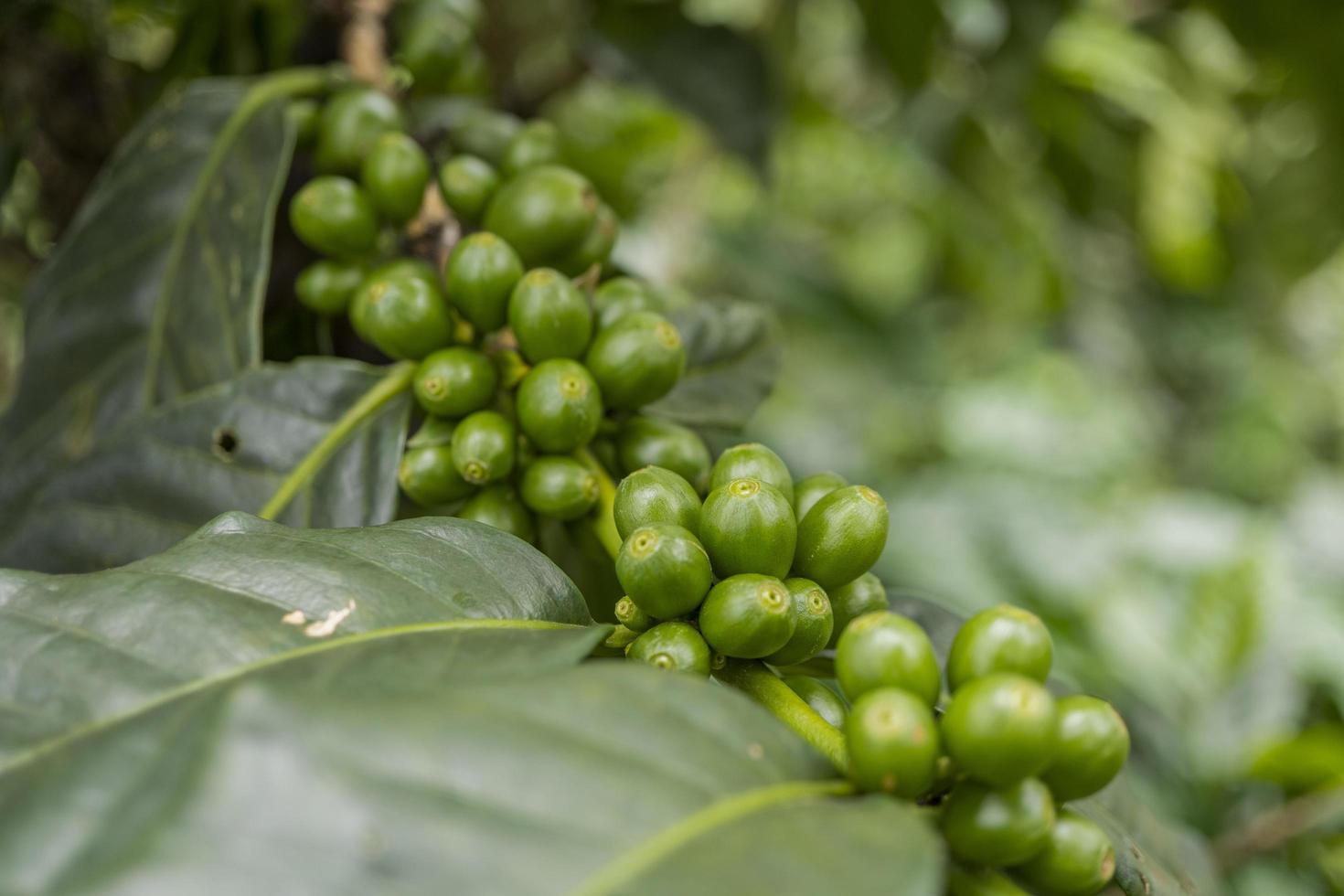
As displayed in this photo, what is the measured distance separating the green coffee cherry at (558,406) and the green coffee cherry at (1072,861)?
527mm

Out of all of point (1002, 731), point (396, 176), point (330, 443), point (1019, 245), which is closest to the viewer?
point (1002, 731)

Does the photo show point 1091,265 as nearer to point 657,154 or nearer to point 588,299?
point 657,154

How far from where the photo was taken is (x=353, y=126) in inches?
48.3

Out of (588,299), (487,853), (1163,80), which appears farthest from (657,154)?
(487,853)

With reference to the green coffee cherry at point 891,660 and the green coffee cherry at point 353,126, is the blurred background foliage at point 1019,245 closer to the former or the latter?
the green coffee cherry at point 353,126

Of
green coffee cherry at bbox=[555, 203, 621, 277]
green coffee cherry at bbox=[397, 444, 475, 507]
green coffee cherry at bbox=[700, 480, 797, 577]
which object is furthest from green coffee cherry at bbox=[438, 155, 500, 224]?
green coffee cherry at bbox=[700, 480, 797, 577]

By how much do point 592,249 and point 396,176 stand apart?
9.4 inches

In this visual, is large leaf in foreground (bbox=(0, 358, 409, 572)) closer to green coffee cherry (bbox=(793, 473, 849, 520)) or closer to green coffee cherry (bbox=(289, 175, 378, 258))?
green coffee cherry (bbox=(289, 175, 378, 258))

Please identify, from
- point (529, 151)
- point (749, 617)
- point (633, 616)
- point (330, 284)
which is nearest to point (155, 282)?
point (330, 284)

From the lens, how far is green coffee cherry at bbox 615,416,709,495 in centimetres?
Result: 99

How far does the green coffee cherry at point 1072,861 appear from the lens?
640 mm

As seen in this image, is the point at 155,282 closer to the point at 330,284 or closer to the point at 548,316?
the point at 330,284

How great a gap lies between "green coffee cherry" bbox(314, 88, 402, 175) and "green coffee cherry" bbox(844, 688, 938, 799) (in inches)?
37.3

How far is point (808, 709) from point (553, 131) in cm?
87
